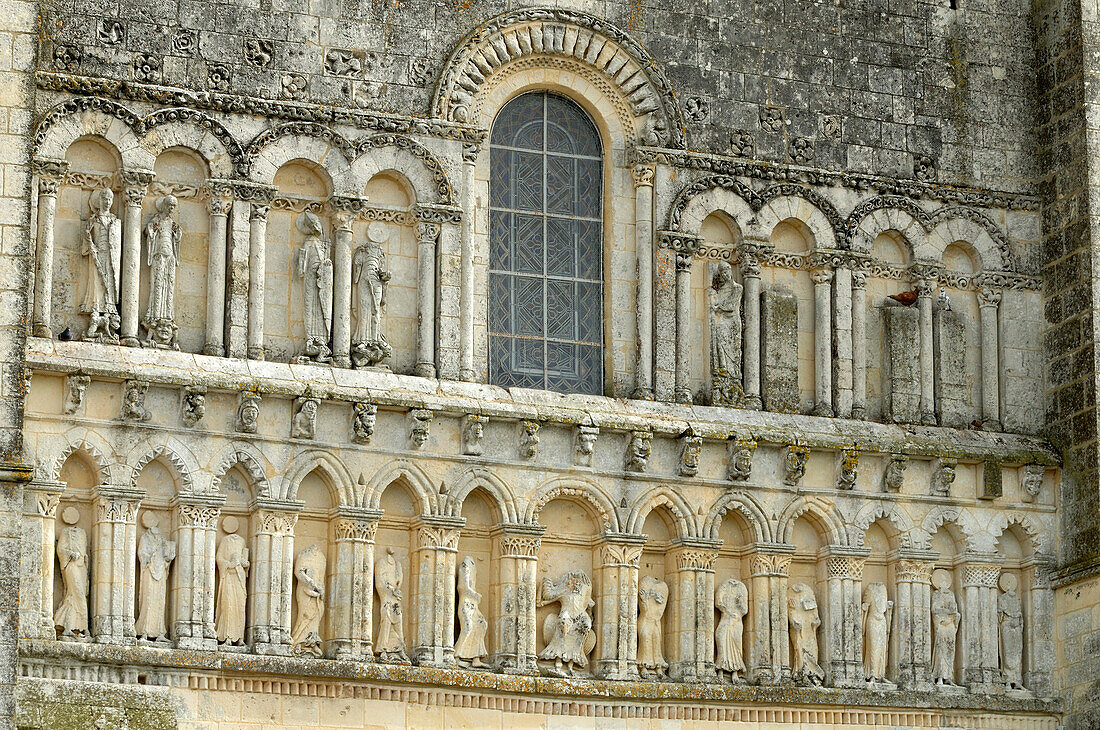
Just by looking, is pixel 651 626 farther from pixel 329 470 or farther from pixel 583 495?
pixel 329 470

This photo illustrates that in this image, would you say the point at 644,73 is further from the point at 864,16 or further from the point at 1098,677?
the point at 1098,677

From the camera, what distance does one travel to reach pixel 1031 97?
903 inches

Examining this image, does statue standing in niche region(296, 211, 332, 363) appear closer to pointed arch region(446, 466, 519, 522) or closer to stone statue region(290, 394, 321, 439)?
stone statue region(290, 394, 321, 439)

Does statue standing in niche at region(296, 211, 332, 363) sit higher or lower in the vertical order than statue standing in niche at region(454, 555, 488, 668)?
higher

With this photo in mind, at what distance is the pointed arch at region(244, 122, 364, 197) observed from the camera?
2011 centimetres

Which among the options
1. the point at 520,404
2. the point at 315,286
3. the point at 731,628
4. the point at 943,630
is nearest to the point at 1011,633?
the point at 943,630

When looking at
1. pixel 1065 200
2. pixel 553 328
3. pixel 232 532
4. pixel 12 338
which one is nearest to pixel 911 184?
pixel 1065 200

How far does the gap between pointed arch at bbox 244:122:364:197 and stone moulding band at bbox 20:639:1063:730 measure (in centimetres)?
411

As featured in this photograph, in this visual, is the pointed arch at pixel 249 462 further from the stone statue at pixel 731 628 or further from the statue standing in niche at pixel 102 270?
the stone statue at pixel 731 628

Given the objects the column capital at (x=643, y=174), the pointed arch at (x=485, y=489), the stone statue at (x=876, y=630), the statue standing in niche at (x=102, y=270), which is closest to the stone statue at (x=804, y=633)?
the stone statue at (x=876, y=630)

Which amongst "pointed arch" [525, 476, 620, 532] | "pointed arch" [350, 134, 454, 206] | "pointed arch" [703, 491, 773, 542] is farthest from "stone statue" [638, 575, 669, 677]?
"pointed arch" [350, 134, 454, 206]

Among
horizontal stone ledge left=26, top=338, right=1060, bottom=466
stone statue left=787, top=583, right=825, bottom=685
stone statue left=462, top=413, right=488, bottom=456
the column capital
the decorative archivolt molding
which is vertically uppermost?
the decorative archivolt molding

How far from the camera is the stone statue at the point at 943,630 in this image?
21484 mm

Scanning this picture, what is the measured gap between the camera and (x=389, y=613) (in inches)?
777
